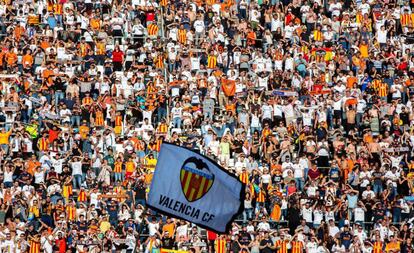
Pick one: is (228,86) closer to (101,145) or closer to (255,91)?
(255,91)

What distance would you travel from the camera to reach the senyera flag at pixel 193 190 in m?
30.3

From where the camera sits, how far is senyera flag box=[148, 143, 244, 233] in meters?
30.3

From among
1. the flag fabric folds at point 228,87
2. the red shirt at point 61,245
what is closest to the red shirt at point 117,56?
the flag fabric folds at point 228,87

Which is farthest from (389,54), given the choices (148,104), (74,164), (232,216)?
(232,216)

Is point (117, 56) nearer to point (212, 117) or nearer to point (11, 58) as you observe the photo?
point (11, 58)

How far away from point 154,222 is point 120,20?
1153cm

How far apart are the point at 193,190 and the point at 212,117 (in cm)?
2192

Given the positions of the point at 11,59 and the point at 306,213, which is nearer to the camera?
the point at 306,213

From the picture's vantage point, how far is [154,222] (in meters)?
47.2

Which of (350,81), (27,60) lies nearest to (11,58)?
(27,60)

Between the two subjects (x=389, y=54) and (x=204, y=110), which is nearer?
(x=204, y=110)

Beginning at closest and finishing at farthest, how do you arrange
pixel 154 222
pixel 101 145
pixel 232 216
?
1. pixel 232 216
2. pixel 154 222
3. pixel 101 145

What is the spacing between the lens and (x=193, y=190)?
100ft

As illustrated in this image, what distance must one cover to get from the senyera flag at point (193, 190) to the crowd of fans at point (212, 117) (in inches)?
597
